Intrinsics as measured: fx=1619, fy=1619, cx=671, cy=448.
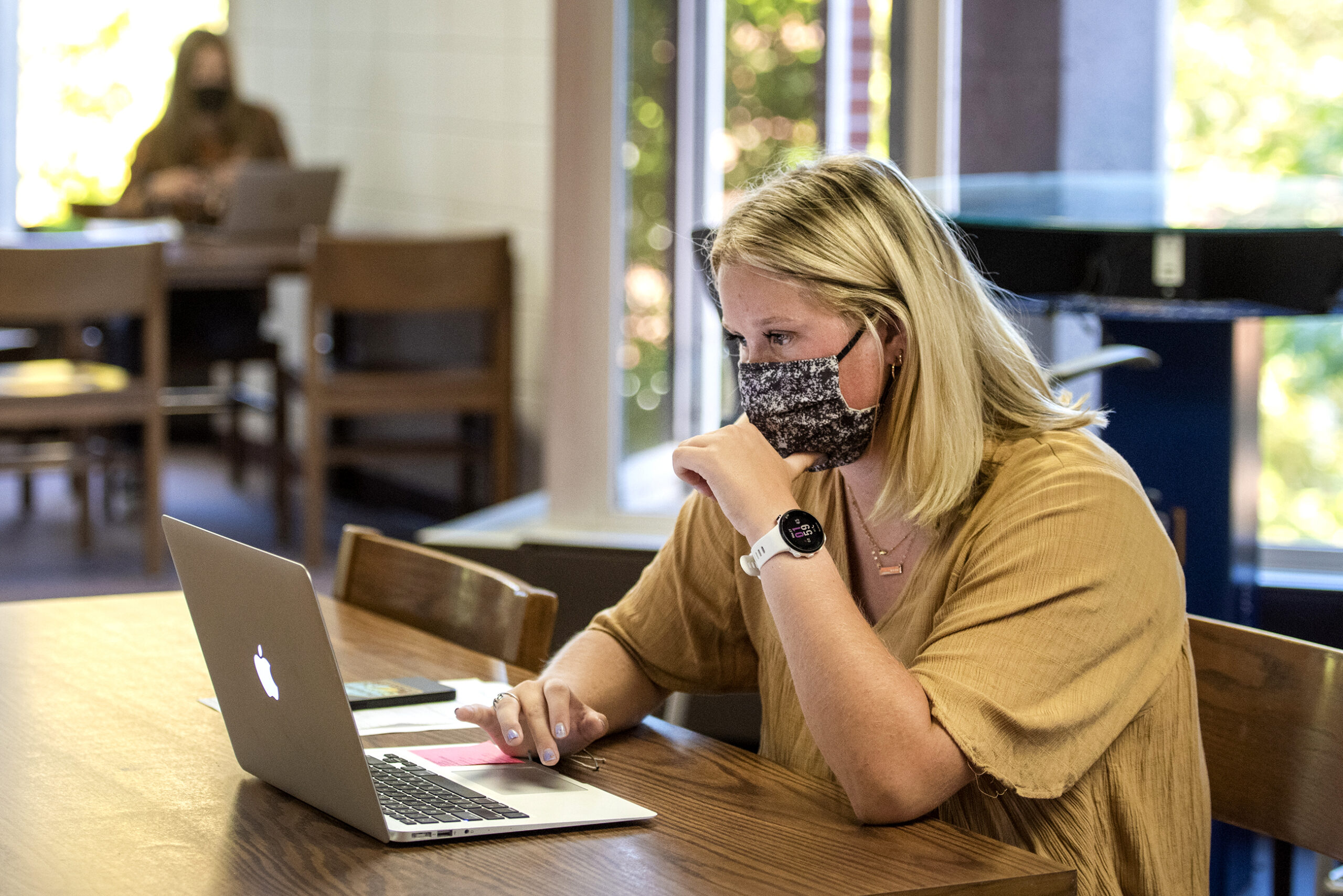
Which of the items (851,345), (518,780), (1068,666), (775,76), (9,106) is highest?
(9,106)

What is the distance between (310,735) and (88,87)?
6.85m

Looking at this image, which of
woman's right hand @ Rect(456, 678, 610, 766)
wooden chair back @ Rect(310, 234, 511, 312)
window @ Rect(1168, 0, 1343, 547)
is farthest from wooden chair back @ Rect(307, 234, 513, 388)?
woman's right hand @ Rect(456, 678, 610, 766)

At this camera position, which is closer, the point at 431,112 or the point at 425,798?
the point at 425,798

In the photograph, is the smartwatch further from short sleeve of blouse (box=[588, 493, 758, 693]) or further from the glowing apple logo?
the glowing apple logo

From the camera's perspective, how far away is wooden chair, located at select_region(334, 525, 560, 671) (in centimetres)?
163

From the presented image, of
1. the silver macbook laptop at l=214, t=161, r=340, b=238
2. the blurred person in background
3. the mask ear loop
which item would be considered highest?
the blurred person in background

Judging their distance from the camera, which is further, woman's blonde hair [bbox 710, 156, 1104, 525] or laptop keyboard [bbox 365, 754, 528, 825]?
woman's blonde hair [bbox 710, 156, 1104, 525]

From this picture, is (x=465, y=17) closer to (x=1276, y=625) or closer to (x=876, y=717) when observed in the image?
(x=1276, y=625)

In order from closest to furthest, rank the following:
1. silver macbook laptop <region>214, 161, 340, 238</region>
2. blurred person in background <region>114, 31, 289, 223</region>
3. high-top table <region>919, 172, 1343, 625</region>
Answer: high-top table <region>919, 172, 1343, 625</region>
silver macbook laptop <region>214, 161, 340, 238</region>
blurred person in background <region>114, 31, 289, 223</region>

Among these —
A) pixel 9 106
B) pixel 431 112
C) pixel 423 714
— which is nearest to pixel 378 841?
pixel 423 714

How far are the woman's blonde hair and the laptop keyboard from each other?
42 cm

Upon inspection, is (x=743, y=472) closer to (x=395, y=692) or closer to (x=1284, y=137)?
(x=395, y=692)

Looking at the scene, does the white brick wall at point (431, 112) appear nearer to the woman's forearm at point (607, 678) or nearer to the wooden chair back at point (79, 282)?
the wooden chair back at point (79, 282)

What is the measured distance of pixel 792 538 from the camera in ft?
4.25
